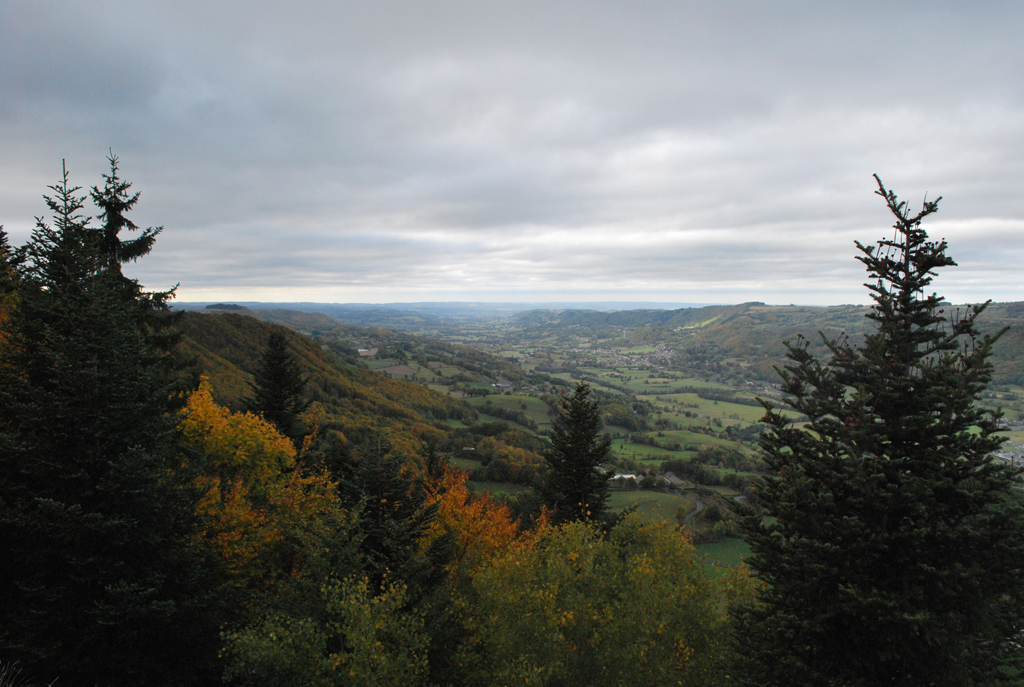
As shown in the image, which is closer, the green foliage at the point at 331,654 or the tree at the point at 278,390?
the green foliage at the point at 331,654

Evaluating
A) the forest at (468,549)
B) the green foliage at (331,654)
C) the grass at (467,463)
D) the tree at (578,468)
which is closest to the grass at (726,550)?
the tree at (578,468)

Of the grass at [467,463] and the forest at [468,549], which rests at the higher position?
the forest at [468,549]

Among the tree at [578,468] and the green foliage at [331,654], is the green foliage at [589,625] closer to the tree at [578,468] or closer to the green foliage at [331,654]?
the green foliage at [331,654]

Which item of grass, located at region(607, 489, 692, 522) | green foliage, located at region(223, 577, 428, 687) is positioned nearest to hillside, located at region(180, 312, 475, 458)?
grass, located at region(607, 489, 692, 522)

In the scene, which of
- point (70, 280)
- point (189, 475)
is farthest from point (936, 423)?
point (70, 280)

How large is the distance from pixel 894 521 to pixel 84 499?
71.6 feet

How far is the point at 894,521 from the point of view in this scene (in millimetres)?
10539

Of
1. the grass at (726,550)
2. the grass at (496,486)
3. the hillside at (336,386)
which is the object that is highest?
the hillside at (336,386)

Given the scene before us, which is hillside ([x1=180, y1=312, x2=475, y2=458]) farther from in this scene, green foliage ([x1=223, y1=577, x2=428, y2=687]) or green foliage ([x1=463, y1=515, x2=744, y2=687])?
green foliage ([x1=223, y1=577, x2=428, y2=687])

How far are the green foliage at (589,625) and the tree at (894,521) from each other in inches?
152

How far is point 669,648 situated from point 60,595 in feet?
59.8

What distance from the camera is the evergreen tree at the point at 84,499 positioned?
12.2 metres

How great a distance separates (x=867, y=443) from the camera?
1070 centimetres

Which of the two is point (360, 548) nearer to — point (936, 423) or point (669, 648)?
point (669, 648)
